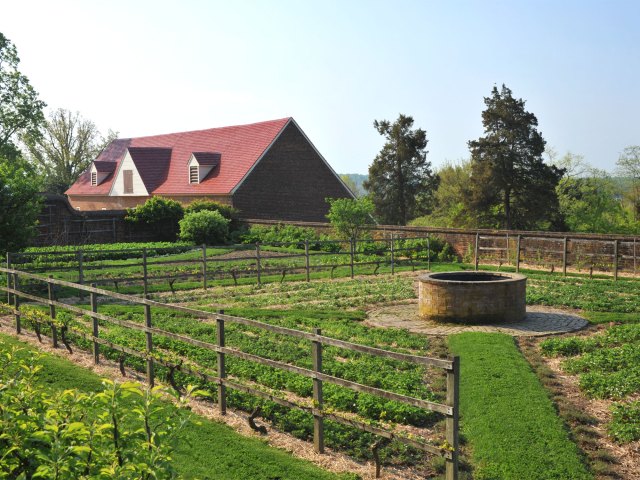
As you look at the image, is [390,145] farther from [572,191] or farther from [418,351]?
[418,351]

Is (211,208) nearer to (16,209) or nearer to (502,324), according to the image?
(16,209)

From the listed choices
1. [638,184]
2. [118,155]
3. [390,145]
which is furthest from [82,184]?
[638,184]

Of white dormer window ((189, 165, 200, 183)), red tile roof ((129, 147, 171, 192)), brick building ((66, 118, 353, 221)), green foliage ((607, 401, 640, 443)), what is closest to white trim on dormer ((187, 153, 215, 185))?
brick building ((66, 118, 353, 221))

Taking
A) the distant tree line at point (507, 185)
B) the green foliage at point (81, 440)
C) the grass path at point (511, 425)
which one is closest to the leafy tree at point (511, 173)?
the distant tree line at point (507, 185)

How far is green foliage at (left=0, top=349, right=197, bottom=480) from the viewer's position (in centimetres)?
392

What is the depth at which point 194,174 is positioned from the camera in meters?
50.6

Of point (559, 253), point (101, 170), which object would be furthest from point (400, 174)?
point (559, 253)

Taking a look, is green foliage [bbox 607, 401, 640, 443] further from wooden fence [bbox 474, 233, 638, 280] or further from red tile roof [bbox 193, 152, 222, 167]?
red tile roof [bbox 193, 152, 222, 167]

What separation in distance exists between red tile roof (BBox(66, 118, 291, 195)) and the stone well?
30839 millimetres

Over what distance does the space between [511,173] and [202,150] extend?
2354 centimetres

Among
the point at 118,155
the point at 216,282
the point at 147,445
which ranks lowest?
the point at 216,282

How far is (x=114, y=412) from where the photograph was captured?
4.30 metres

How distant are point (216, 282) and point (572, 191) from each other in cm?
4557

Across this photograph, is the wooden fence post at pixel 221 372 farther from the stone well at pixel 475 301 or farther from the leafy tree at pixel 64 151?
the leafy tree at pixel 64 151
